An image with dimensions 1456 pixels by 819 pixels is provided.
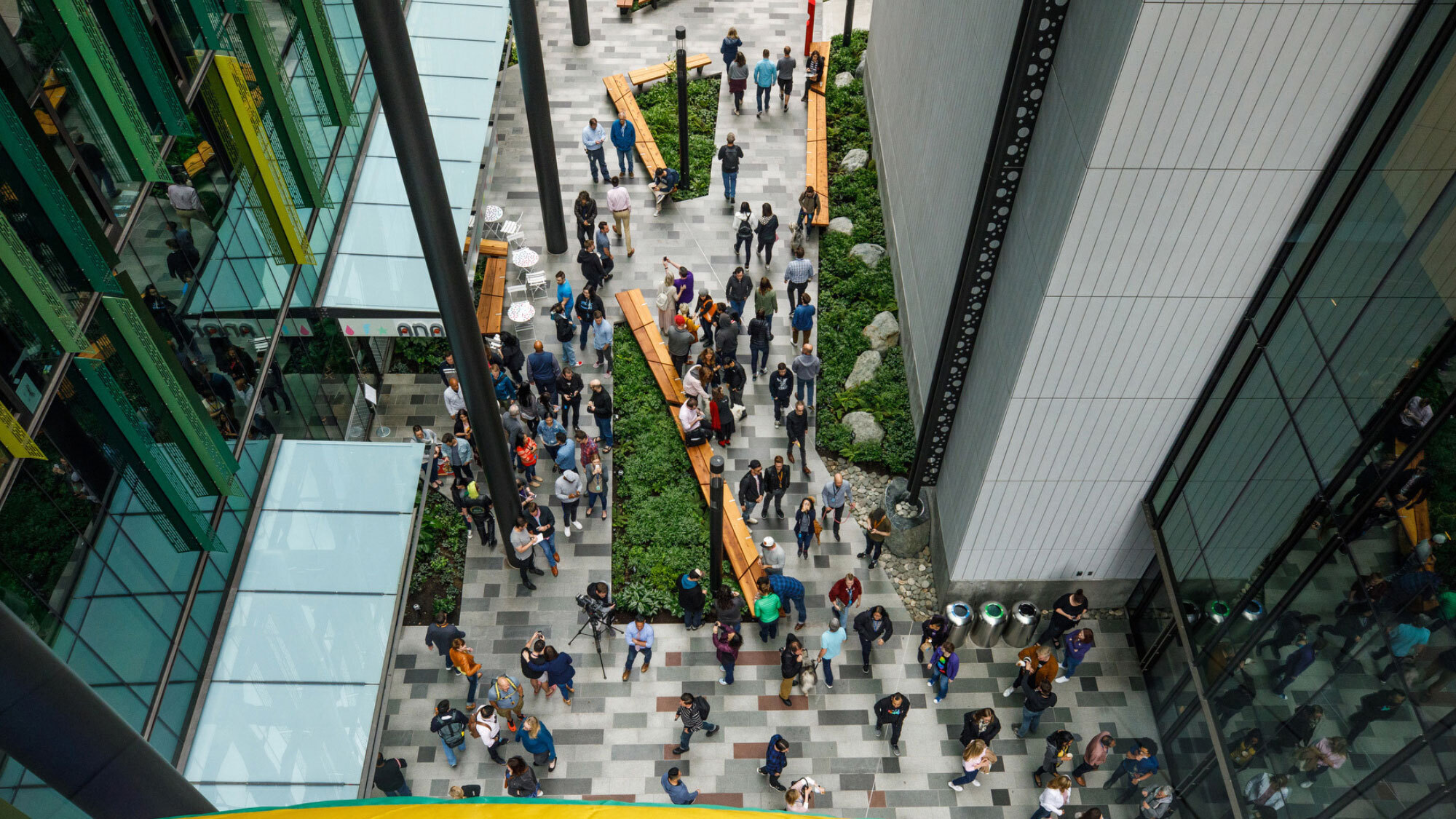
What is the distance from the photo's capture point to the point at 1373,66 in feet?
34.2

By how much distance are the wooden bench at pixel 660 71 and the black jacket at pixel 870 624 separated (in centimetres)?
1772

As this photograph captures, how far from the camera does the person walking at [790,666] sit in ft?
49.3

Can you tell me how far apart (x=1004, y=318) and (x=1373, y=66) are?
5096 millimetres

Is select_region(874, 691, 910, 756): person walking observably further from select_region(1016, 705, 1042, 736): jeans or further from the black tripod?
the black tripod

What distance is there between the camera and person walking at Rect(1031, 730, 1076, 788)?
14.2 m

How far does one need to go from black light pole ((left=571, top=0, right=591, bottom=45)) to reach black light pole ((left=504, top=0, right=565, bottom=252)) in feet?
25.3

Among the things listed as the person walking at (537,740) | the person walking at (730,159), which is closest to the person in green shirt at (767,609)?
the person walking at (537,740)

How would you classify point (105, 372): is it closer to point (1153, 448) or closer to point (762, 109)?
point (1153, 448)

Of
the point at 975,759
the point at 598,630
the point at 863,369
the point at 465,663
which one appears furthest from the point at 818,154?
the point at 975,759

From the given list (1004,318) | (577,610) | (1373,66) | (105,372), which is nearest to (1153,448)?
(1004,318)

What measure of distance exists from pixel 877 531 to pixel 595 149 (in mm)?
12150

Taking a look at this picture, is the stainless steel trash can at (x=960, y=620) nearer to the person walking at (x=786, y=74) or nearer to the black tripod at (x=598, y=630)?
the black tripod at (x=598, y=630)

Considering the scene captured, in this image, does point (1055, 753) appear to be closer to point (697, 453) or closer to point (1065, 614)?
point (1065, 614)

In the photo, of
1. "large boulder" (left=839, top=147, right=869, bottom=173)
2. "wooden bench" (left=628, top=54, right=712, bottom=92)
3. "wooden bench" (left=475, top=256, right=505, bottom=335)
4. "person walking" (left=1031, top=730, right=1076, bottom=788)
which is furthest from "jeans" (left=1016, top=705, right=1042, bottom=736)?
"wooden bench" (left=628, top=54, right=712, bottom=92)
